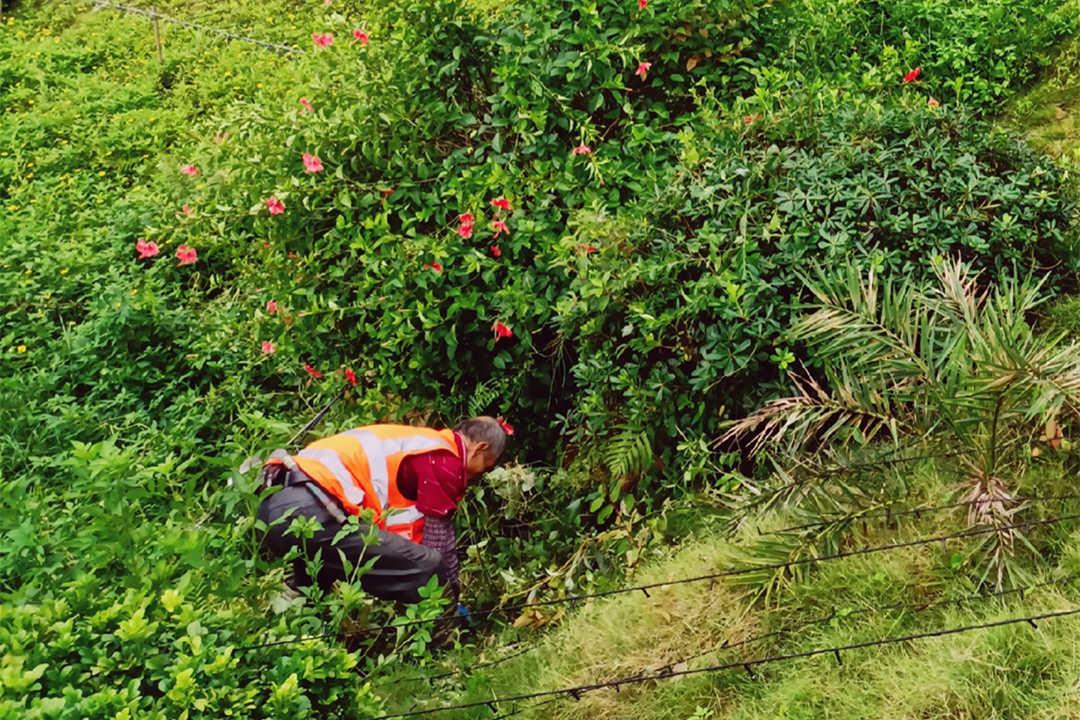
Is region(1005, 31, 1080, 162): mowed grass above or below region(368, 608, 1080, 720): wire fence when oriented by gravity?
above

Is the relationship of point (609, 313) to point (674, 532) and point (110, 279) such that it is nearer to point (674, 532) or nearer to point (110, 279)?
point (674, 532)

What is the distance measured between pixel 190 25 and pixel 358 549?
958 centimetres

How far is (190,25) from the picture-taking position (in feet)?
40.6

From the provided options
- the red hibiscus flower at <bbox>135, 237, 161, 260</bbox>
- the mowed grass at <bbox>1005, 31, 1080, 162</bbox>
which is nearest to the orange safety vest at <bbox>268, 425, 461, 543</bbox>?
the red hibiscus flower at <bbox>135, 237, 161, 260</bbox>

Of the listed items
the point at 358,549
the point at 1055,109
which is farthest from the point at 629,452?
the point at 1055,109

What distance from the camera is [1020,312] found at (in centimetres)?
380

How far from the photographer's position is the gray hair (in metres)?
4.91

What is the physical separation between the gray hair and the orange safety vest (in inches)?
3.3

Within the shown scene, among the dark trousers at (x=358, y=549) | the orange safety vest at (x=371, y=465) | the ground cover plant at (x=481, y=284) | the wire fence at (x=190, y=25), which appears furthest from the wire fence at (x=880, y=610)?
the wire fence at (x=190, y=25)

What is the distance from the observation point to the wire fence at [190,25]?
441 inches

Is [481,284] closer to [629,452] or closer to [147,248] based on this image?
[629,452]

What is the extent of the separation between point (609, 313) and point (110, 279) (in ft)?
13.6

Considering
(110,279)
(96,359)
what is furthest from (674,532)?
(110,279)

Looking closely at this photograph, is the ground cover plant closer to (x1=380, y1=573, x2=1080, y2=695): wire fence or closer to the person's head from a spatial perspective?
the person's head
